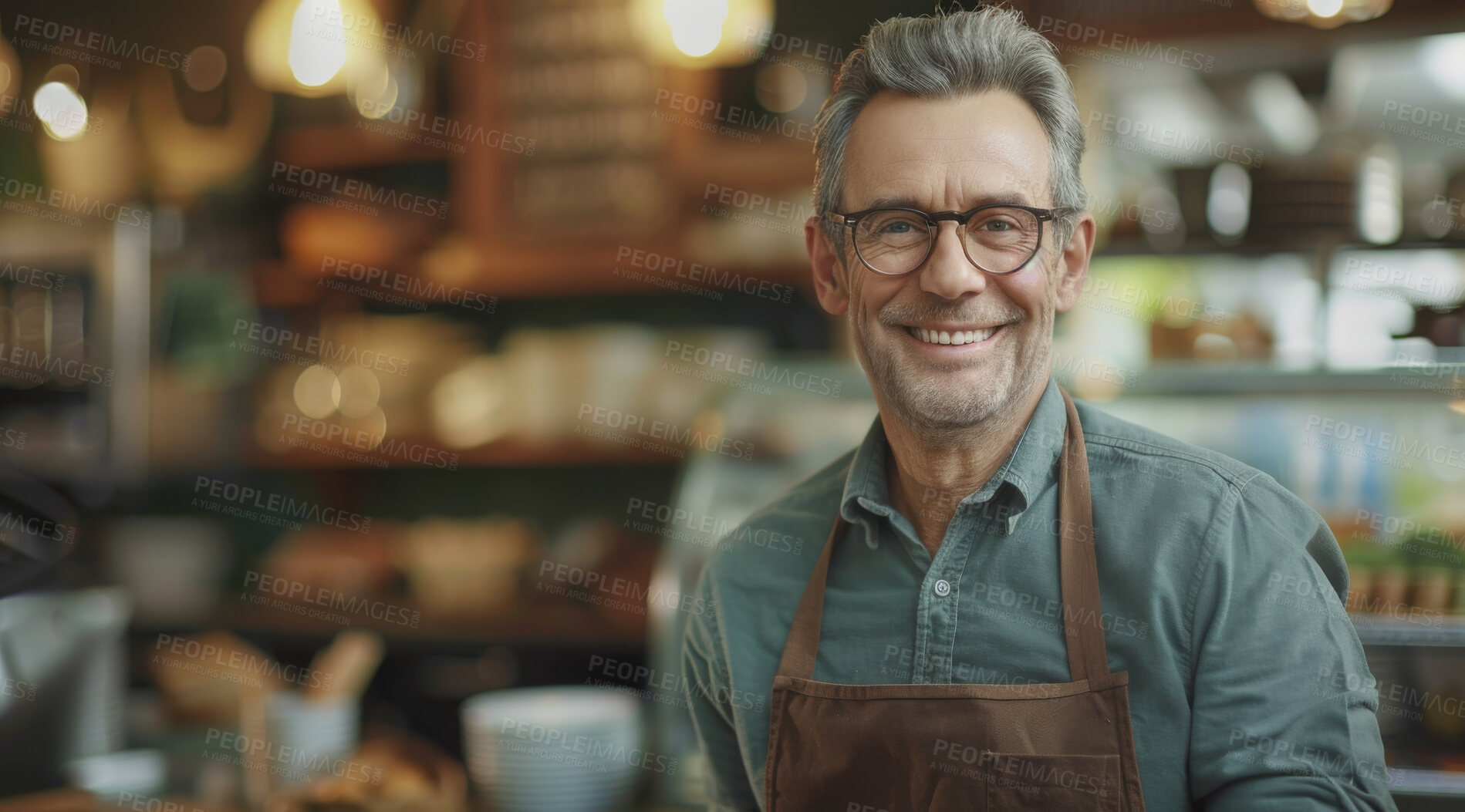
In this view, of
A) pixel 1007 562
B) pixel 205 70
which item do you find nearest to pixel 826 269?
pixel 1007 562

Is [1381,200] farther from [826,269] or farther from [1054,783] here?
[1054,783]

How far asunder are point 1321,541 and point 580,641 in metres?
2.39

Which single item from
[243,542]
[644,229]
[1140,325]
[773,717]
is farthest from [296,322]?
[773,717]

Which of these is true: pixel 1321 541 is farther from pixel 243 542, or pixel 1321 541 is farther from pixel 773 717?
pixel 243 542

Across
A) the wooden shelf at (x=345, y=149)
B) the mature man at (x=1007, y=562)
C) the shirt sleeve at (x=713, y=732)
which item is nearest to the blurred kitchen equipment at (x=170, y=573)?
the wooden shelf at (x=345, y=149)

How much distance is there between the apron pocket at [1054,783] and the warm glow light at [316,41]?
7.01 feet

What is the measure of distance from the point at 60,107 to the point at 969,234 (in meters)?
3.35

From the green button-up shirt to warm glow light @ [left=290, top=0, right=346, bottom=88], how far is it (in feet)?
5.67

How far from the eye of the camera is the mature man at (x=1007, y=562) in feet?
3.38

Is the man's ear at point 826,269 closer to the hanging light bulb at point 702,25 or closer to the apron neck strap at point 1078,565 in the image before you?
the apron neck strap at point 1078,565

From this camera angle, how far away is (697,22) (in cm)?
248

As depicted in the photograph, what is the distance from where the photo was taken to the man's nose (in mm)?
1089

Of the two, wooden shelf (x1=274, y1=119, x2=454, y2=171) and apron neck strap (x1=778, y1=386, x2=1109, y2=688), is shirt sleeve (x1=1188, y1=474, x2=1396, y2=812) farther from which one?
wooden shelf (x1=274, y1=119, x2=454, y2=171)

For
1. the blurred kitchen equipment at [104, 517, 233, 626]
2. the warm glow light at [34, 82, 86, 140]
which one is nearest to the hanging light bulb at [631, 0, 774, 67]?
the warm glow light at [34, 82, 86, 140]
